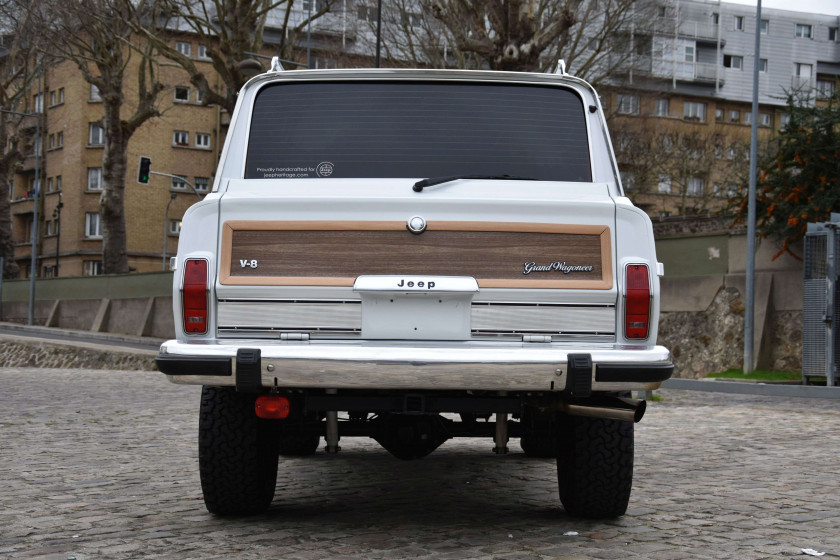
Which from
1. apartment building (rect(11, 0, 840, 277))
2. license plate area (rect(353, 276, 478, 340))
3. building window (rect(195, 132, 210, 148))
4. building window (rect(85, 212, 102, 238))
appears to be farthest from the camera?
building window (rect(195, 132, 210, 148))

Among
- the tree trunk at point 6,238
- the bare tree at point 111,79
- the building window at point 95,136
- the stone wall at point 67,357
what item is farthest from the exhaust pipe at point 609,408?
the building window at point 95,136

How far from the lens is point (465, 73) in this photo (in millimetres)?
5988

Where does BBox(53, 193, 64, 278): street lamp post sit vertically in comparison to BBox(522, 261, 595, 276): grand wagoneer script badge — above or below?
above

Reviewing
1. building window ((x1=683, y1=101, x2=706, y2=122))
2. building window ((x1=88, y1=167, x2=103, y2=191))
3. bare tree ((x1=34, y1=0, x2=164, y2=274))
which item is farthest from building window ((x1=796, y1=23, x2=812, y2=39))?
bare tree ((x1=34, y1=0, x2=164, y2=274))

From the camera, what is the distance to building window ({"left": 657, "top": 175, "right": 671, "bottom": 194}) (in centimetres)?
5408

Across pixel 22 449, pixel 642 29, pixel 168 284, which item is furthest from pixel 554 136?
pixel 168 284

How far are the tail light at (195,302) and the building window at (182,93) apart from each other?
6152 cm

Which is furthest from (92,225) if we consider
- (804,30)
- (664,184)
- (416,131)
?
(416,131)

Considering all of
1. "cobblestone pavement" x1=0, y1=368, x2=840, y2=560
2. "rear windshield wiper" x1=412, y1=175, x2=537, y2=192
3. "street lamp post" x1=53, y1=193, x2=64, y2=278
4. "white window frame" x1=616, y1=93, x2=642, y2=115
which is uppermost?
"white window frame" x1=616, y1=93, x2=642, y2=115

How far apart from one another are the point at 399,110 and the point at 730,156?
189 feet

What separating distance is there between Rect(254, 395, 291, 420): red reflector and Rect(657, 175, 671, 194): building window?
49.4 metres

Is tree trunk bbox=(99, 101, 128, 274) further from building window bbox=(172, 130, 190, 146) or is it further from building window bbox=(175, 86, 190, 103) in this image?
building window bbox=(175, 86, 190, 103)

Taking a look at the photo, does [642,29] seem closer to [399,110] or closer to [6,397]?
[6,397]

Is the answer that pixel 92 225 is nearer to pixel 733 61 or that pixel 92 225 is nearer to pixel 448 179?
pixel 733 61
